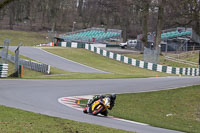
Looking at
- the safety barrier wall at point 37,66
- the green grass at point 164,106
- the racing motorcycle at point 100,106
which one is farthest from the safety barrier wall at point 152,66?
the racing motorcycle at point 100,106

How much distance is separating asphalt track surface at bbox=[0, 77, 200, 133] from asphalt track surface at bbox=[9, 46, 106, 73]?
13.8 m

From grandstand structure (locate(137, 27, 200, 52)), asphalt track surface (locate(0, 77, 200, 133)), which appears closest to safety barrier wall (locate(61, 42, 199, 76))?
grandstand structure (locate(137, 27, 200, 52))

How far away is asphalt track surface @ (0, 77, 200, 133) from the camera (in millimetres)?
12140

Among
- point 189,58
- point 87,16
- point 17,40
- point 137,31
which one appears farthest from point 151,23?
point 189,58

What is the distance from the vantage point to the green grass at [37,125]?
29.5ft

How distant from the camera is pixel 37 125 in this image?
9.55 meters

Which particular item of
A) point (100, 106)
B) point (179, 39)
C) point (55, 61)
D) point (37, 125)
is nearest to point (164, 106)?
point (100, 106)

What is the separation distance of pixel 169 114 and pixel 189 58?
32.3 m

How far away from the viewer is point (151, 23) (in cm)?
9100

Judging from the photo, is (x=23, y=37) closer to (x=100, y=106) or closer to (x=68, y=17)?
(x=68, y=17)

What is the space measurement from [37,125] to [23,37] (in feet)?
229

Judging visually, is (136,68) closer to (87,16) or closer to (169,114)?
(169,114)

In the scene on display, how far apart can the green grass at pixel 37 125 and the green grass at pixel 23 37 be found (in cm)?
6326

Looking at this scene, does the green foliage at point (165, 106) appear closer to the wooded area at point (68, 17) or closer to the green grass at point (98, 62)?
the green grass at point (98, 62)
